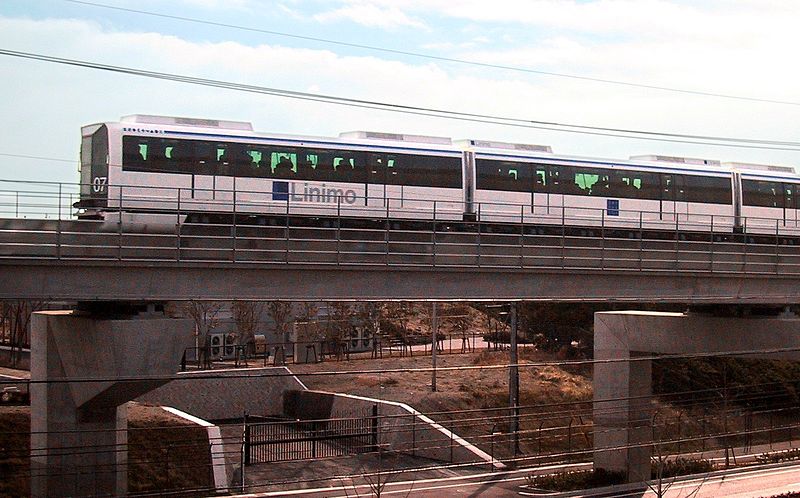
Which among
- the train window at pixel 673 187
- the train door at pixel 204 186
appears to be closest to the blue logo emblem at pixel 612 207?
the train window at pixel 673 187

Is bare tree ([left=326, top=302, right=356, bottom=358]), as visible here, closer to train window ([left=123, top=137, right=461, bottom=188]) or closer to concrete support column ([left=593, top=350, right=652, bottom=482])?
train window ([left=123, top=137, right=461, bottom=188])

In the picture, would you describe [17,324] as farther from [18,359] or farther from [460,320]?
[460,320]

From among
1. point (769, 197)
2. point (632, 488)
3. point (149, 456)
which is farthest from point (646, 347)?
point (769, 197)

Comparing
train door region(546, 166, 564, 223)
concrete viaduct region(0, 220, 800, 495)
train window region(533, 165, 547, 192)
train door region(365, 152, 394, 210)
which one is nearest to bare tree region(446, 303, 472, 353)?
train door region(546, 166, 564, 223)

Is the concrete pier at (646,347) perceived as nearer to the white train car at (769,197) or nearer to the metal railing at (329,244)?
the metal railing at (329,244)

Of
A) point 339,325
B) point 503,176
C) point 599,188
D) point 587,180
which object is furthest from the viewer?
point 339,325

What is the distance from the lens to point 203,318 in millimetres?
56469

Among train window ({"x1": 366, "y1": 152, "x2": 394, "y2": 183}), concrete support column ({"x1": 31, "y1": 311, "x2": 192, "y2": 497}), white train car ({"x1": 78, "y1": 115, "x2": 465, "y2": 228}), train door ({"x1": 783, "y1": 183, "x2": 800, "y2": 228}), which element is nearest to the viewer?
concrete support column ({"x1": 31, "y1": 311, "x2": 192, "y2": 497})

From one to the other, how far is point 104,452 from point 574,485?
14.2m

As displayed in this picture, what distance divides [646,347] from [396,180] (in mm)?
11119

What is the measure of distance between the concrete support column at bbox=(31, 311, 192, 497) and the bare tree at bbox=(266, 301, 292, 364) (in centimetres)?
3166

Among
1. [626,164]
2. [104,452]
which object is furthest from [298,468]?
[626,164]

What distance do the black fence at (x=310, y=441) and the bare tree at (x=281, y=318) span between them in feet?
45.6

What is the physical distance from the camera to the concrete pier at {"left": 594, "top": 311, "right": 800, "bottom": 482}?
100 ft
